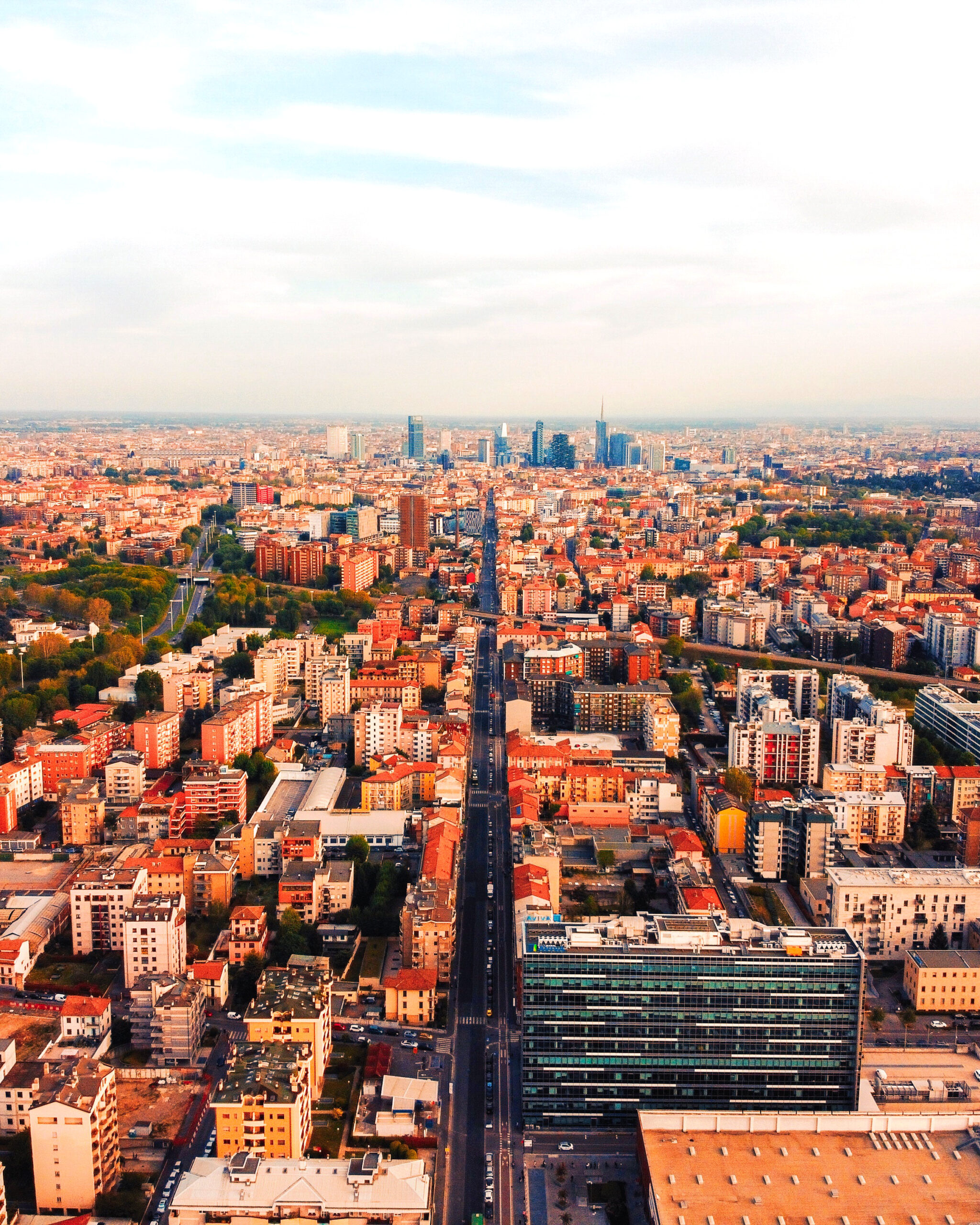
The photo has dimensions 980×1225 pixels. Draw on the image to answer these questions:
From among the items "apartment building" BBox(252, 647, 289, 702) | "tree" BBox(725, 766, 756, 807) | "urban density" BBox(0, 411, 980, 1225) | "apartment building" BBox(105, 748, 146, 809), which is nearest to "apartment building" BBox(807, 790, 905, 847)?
"urban density" BBox(0, 411, 980, 1225)

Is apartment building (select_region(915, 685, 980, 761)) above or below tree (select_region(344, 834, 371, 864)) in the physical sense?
above

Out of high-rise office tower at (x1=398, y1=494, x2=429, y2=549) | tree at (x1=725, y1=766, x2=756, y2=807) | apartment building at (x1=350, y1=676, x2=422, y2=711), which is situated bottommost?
tree at (x1=725, y1=766, x2=756, y2=807)

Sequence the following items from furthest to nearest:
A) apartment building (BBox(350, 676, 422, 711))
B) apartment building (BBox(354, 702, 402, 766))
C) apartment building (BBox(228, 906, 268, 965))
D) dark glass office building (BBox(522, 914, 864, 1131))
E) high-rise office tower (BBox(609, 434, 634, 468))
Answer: high-rise office tower (BBox(609, 434, 634, 468)) → apartment building (BBox(350, 676, 422, 711)) → apartment building (BBox(354, 702, 402, 766)) → apartment building (BBox(228, 906, 268, 965)) → dark glass office building (BBox(522, 914, 864, 1131))

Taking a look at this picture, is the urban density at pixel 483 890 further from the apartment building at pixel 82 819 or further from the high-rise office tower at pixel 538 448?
the high-rise office tower at pixel 538 448

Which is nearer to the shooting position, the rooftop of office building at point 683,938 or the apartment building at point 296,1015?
the rooftop of office building at point 683,938

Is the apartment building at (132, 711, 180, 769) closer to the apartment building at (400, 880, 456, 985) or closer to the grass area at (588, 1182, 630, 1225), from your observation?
the apartment building at (400, 880, 456, 985)

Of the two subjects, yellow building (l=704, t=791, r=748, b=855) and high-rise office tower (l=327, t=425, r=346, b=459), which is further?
high-rise office tower (l=327, t=425, r=346, b=459)

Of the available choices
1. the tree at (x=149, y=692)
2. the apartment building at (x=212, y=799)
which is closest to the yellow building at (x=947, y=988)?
the apartment building at (x=212, y=799)
